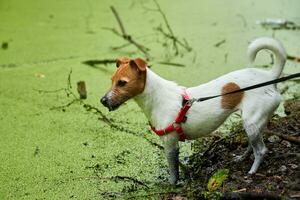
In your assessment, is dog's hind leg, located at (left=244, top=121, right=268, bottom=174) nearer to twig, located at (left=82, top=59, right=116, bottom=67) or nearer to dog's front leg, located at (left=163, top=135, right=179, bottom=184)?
dog's front leg, located at (left=163, top=135, right=179, bottom=184)

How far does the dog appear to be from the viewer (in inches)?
84.7

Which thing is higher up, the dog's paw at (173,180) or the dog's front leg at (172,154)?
the dog's front leg at (172,154)

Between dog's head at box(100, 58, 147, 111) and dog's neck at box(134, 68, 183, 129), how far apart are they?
0.16 ft

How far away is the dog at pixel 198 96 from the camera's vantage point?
2.15 metres

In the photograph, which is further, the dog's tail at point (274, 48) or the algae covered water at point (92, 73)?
the algae covered water at point (92, 73)

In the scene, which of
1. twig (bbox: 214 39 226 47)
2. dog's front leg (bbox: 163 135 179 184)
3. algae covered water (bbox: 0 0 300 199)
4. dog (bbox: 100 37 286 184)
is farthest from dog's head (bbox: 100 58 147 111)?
twig (bbox: 214 39 226 47)

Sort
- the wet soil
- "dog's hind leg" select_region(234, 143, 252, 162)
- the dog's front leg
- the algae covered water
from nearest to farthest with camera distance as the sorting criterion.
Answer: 1. the wet soil
2. the dog's front leg
3. "dog's hind leg" select_region(234, 143, 252, 162)
4. the algae covered water

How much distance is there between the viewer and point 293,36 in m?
4.60

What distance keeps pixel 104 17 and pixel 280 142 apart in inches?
126

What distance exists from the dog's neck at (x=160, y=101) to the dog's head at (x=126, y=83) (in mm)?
50

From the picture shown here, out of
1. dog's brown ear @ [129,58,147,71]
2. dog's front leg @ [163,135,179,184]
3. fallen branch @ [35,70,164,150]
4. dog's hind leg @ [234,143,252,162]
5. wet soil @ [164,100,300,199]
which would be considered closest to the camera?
wet soil @ [164,100,300,199]

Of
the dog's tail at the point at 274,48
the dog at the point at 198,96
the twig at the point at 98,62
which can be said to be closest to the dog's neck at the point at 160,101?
the dog at the point at 198,96

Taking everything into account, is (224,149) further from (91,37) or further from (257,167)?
(91,37)

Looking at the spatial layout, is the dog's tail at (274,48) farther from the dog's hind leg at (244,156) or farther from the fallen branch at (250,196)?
the fallen branch at (250,196)
